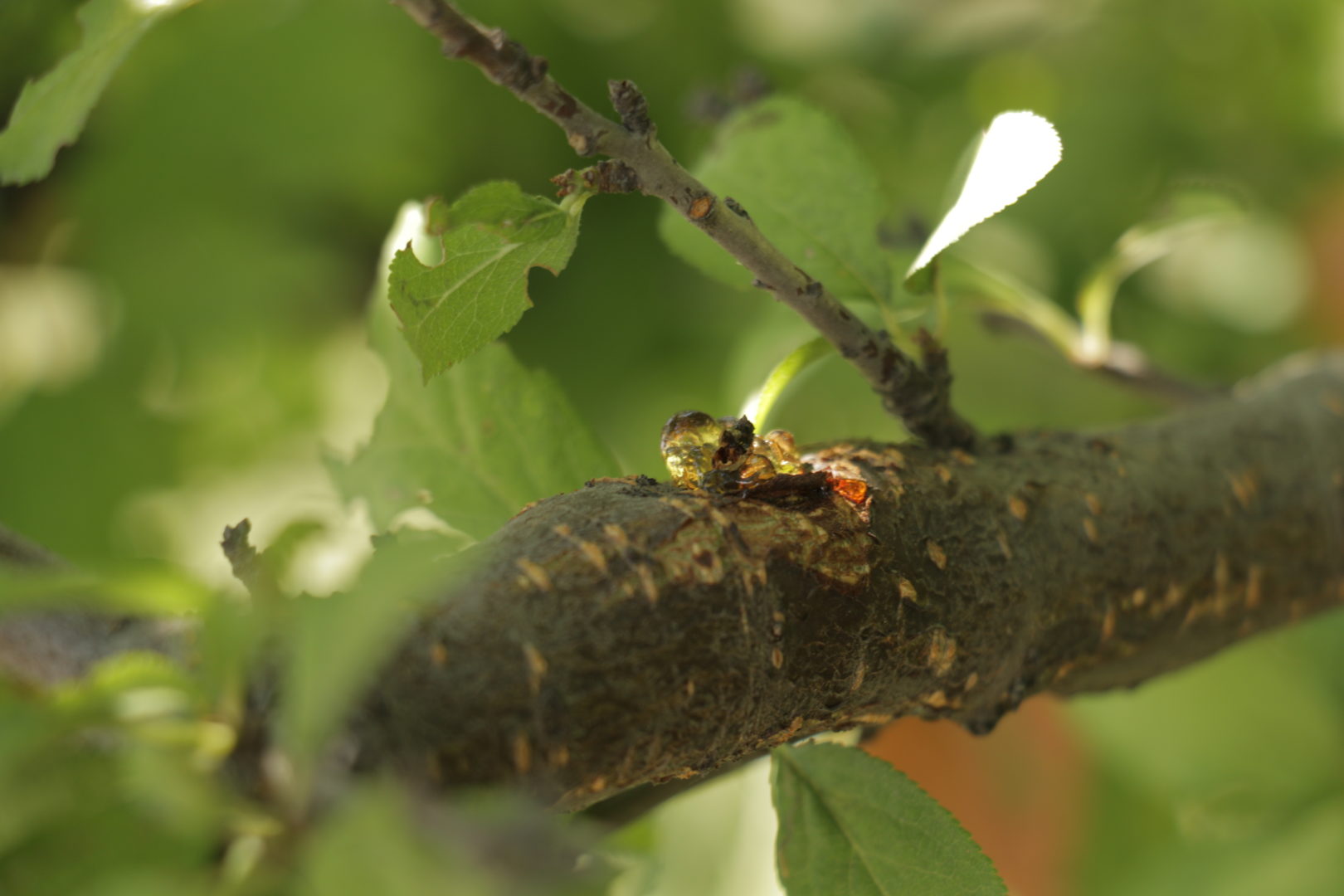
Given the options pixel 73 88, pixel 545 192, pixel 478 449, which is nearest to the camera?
pixel 73 88

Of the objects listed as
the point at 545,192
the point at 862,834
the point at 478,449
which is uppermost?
the point at 545,192

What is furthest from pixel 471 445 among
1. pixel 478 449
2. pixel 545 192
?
pixel 545 192

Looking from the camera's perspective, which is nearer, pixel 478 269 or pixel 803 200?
pixel 478 269

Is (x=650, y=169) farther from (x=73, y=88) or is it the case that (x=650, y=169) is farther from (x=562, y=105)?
(x=73, y=88)

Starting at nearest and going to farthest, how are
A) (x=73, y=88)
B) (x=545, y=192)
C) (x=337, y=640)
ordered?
(x=337, y=640)
(x=73, y=88)
(x=545, y=192)

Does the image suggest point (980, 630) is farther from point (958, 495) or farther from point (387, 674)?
point (387, 674)

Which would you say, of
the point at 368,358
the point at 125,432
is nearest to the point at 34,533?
the point at 125,432

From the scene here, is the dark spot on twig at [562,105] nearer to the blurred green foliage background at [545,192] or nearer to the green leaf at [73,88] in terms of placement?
the green leaf at [73,88]

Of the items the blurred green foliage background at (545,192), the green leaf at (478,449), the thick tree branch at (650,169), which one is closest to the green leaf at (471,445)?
the green leaf at (478,449)
